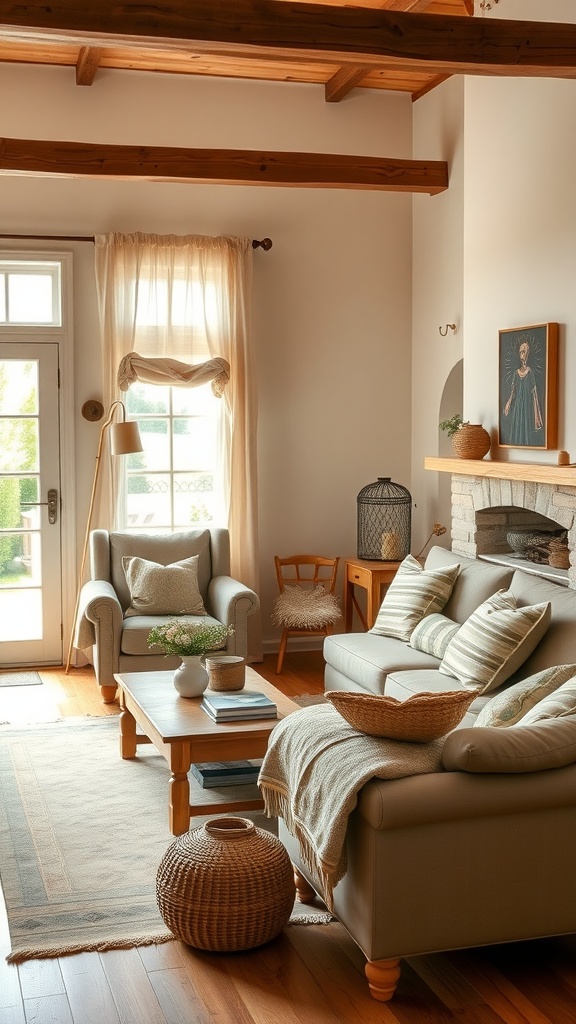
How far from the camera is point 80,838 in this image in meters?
4.06

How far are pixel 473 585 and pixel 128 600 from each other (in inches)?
87.4

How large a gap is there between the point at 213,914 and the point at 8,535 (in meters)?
4.17

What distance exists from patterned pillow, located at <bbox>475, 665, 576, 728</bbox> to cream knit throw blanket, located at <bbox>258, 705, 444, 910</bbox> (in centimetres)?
29

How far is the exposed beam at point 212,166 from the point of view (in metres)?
5.90

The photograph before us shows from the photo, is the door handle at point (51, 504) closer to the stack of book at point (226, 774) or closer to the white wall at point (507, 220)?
the white wall at point (507, 220)

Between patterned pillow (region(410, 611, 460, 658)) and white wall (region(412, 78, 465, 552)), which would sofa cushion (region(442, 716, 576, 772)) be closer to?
patterned pillow (region(410, 611, 460, 658))

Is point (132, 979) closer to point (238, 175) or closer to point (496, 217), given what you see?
point (496, 217)

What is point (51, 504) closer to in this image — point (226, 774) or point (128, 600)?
point (128, 600)

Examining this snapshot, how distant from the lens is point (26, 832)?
4129 millimetres

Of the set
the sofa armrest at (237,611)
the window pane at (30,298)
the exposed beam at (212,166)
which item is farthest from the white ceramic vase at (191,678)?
the window pane at (30,298)

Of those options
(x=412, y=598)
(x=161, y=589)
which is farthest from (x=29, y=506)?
(x=412, y=598)

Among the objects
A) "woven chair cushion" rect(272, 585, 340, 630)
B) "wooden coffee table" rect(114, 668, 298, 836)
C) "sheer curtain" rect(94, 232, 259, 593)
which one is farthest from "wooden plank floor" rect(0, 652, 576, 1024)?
"sheer curtain" rect(94, 232, 259, 593)

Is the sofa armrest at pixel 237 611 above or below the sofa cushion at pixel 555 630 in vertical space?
below

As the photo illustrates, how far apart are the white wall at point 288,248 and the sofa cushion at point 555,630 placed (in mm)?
2993
